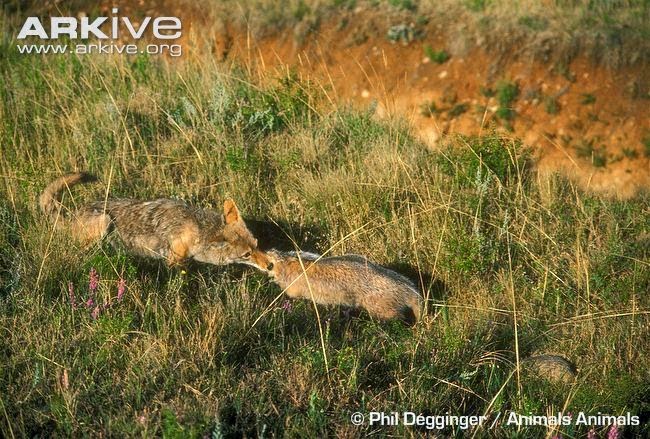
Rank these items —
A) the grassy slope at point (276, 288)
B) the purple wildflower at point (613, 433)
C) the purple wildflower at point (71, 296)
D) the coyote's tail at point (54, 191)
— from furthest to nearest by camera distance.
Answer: the coyote's tail at point (54, 191), the purple wildflower at point (71, 296), the grassy slope at point (276, 288), the purple wildflower at point (613, 433)

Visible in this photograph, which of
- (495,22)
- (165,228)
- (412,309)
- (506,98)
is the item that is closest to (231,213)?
(165,228)

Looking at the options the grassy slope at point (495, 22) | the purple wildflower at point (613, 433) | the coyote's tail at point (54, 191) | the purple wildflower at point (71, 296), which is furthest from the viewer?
the grassy slope at point (495, 22)

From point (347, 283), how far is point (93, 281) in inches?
70.0

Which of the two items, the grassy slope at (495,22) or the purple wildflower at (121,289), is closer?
the purple wildflower at (121,289)

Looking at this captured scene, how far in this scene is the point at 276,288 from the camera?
21.7ft

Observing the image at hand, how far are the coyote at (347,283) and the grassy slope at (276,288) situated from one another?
5.3 inches

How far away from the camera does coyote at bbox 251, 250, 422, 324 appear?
6.25 m

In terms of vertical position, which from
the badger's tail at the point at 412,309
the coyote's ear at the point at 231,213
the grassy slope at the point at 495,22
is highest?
the grassy slope at the point at 495,22

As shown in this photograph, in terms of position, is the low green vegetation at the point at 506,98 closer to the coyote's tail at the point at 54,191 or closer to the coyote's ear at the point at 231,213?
the coyote's ear at the point at 231,213

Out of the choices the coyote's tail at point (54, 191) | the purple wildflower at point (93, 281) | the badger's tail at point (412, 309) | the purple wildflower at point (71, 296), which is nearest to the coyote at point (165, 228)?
the coyote's tail at point (54, 191)

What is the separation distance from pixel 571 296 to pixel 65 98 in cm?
546

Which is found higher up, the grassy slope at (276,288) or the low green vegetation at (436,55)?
the low green vegetation at (436,55)

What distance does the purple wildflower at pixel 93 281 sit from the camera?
579cm

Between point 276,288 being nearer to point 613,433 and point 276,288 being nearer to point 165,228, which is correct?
point 165,228
